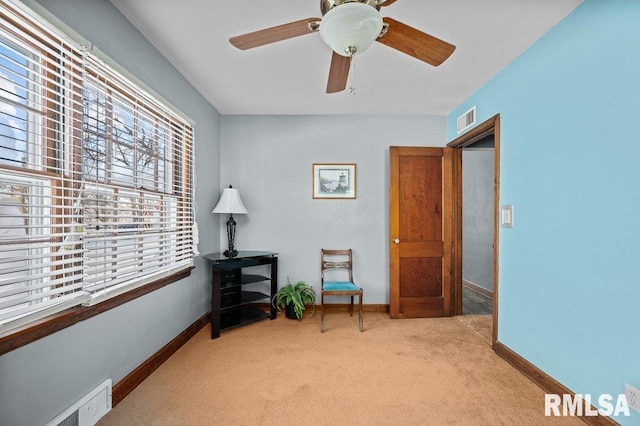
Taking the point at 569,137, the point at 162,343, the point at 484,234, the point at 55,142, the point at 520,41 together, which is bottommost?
the point at 162,343

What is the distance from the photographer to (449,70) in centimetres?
243

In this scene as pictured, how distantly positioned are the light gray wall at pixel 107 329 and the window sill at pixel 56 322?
40 millimetres

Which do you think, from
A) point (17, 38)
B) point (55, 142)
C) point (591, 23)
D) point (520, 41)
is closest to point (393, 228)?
point (520, 41)

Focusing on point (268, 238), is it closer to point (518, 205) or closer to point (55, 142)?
point (55, 142)

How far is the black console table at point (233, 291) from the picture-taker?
2.70m

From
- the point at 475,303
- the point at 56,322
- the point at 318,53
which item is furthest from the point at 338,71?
the point at 475,303

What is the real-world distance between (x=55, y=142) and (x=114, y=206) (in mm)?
509

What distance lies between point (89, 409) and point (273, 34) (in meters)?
2.30

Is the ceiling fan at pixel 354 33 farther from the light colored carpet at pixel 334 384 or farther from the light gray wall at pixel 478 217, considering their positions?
the light gray wall at pixel 478 217

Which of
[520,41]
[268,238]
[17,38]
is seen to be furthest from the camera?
[268,238]

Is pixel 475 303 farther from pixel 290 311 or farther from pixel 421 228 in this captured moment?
pixel 290 311

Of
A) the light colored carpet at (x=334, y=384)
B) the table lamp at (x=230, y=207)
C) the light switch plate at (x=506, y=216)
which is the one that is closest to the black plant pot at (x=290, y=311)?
the light colored carpet at (x=334, y=384)

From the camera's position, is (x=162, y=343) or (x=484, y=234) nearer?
(x=162, y=343)

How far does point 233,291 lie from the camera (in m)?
3.08
